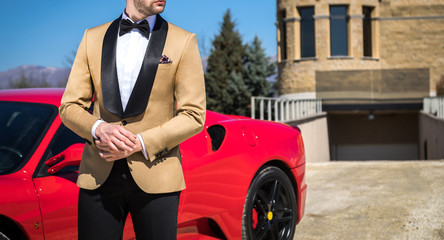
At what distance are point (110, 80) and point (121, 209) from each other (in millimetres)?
502

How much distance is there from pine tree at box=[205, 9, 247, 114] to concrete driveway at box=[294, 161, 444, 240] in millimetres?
27010

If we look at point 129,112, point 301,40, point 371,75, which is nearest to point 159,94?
point 129,112

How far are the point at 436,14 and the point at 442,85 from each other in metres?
8.25

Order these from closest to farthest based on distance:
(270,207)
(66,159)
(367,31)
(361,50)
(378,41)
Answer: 1. (66,159)
2. (270,207)
3. (361,50)
4. (367,31)
5. (378,41)

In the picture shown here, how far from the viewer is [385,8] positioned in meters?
36.6

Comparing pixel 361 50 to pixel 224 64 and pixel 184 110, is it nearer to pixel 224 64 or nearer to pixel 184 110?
pixel 224 64

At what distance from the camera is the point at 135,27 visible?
2.24m

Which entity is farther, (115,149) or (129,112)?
(129,112)

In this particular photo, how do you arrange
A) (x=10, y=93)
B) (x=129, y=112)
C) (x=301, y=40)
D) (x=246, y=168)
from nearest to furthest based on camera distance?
(x=129, y=112)
(x=10, y=93)
(x=246, y=168)
(x=301, y=40)

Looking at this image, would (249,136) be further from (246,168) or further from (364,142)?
(364,142)

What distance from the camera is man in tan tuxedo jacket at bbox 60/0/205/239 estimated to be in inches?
85.9

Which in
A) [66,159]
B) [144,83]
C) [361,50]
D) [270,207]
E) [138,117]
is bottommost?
[270,207]

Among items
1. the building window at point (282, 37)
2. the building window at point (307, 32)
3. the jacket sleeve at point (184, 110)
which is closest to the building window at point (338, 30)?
the building window at point (307, 32)

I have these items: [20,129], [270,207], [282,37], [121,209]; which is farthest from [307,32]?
[121,209]
